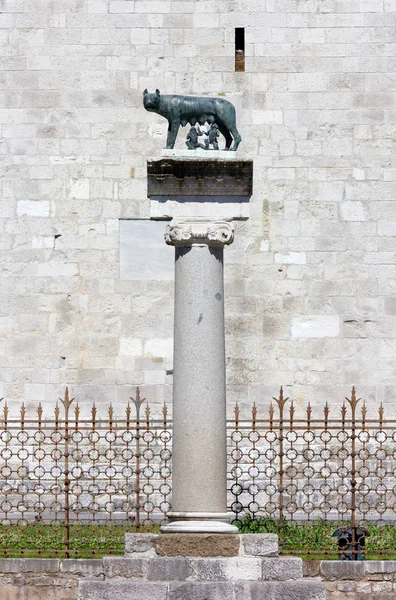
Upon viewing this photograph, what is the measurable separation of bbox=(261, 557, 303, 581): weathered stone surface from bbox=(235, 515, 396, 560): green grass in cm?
162

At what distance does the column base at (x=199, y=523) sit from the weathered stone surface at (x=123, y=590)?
0.47 m

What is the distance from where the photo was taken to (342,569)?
13.9 meters

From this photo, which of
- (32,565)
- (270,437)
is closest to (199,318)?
(32,565)

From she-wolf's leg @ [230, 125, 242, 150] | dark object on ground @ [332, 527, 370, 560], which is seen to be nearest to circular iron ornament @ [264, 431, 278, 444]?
dark object on ground @ [332, 527, 370, 560]

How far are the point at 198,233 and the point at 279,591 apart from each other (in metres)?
2.94

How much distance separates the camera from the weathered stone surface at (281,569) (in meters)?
12.4

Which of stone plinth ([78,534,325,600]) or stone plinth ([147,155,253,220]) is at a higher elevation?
stone plinth ([147,155,253,220])

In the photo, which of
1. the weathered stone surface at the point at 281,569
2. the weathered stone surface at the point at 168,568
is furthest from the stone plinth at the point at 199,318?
the weathered stone surface at the point at 281,569

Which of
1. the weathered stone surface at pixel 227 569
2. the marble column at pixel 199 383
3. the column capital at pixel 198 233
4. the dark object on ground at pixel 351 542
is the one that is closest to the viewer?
the weathered stone surface at pixel 227 569

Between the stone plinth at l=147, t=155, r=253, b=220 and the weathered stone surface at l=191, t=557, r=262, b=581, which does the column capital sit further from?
the weathered stone surface at l=191, t=557, r=262, b=581

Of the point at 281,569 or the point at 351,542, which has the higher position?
the point at 351,542

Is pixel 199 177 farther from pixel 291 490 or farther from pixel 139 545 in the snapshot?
pixel 291 490

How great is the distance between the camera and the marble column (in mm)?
12539

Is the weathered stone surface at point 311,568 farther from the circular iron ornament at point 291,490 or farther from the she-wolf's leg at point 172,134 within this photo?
the she-wolf's leg at point 172,134
